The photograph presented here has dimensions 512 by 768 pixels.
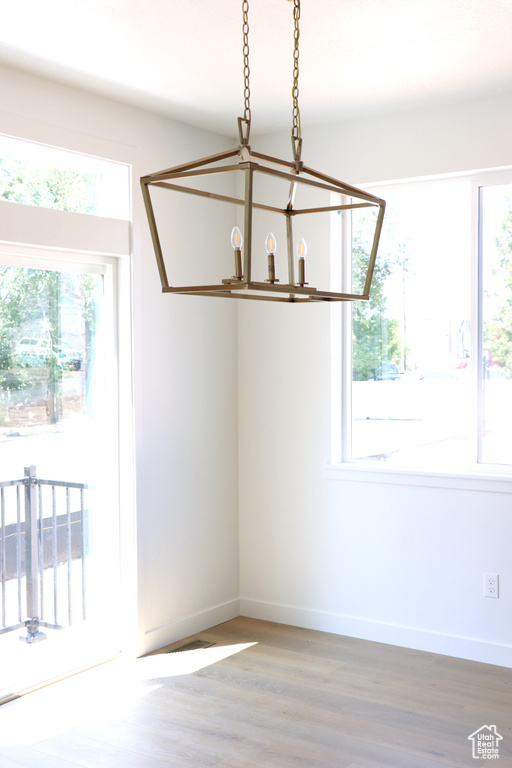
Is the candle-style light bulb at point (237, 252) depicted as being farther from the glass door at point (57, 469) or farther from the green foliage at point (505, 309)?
the green foliage at point (505, 309)

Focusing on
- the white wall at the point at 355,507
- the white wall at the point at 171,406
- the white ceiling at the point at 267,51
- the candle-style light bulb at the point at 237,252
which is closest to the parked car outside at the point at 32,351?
the white wall at the point at 171,406

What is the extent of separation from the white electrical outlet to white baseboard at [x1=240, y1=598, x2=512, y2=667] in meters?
0.24

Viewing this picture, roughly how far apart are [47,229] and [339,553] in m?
2.22

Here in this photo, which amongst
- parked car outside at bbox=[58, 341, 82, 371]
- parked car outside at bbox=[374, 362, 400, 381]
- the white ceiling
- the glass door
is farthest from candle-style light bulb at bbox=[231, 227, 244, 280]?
parked car outside at bbox=[374, 362, 400, 381]

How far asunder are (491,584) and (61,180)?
2.75 meters

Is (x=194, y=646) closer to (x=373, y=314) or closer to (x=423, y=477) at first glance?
(x=423, y=477)

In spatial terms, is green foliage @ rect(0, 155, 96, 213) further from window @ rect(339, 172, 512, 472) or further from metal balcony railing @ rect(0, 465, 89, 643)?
window @ rect(339, 172, 512, 472)

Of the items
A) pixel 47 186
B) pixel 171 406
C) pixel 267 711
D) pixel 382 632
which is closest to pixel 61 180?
→ pixel 47 186

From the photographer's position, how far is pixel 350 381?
423cm

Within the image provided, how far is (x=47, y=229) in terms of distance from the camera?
3.33m

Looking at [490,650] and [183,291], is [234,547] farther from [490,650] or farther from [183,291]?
[183,291]

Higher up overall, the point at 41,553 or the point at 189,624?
the point at 41,553

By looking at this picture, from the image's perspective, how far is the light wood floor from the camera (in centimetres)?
282

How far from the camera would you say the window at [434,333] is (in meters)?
3.78
